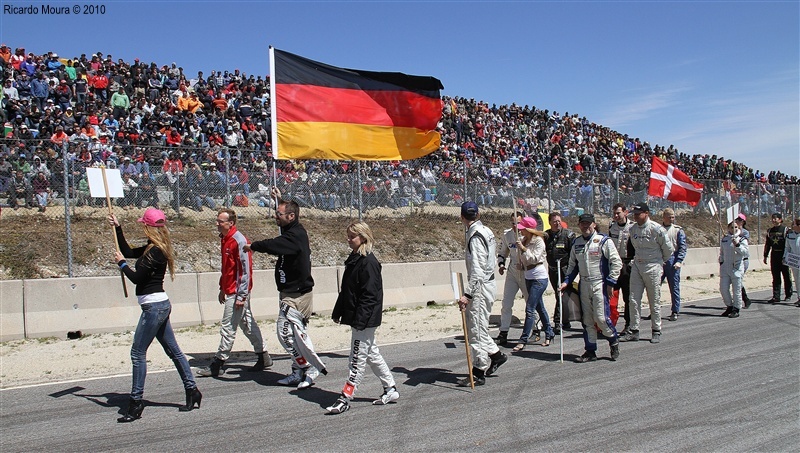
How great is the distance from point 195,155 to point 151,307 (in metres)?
8.12

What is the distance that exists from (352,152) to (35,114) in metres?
10.8

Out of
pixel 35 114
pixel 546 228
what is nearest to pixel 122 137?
pixel 35 114

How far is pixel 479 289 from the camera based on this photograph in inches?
296

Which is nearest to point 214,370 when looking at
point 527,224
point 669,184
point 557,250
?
point 527,224

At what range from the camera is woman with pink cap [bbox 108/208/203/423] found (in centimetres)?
646

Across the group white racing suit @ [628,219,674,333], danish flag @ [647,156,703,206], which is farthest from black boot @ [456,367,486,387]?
danish flag @ [647,156,703,206]

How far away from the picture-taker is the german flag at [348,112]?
1009 cm

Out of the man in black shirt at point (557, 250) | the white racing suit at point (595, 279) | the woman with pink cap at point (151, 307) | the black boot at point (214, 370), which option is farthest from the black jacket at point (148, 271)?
the man in black shirt at point (557, 250)

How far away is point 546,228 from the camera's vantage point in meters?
10.9

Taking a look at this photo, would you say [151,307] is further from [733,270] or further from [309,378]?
[733,270]

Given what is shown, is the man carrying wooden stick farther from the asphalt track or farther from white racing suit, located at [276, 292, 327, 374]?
white racing suit, located at [276, 292, 327, 374]

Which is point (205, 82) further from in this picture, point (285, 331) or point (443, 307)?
point (285, 331)

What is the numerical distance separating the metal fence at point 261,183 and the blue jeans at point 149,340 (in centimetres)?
405

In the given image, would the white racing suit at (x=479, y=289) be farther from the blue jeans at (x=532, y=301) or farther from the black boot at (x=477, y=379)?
the blue jeans at (x=532, y=301)
